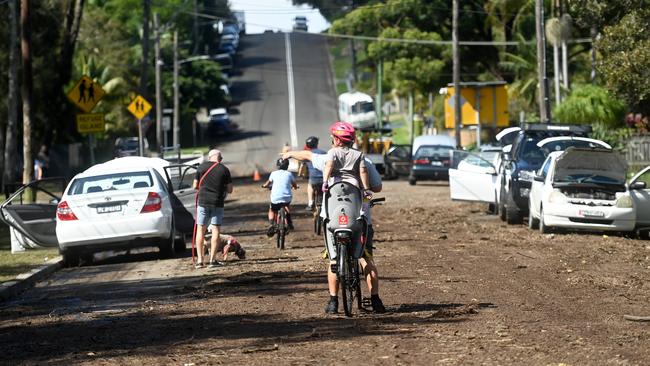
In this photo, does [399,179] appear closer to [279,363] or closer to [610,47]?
[610,47]

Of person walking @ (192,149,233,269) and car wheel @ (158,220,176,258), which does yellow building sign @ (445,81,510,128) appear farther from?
person walking @ (192,149,233,269)

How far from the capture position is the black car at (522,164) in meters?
25.7

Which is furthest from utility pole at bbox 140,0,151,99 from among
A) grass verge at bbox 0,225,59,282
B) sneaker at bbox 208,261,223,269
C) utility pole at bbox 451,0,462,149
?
sneaker at bbox 208,261,223,269

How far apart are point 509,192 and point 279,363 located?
17.0 metres

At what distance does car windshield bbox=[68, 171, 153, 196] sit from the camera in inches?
816

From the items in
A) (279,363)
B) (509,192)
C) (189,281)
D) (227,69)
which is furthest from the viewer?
(227,69)

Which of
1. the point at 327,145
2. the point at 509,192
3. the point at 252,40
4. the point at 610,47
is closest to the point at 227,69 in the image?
the point at 252,40

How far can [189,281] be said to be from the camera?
54.4 feet

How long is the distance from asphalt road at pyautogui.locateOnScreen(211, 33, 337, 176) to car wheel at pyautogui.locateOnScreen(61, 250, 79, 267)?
41069 mm

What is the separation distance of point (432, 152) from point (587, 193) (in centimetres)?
2484

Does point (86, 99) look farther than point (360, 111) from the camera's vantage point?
No

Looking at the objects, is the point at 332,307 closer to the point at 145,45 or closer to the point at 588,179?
the point at 588,179

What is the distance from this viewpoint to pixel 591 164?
22875 millimetres

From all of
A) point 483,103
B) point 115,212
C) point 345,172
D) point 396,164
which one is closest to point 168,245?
point 115,212
